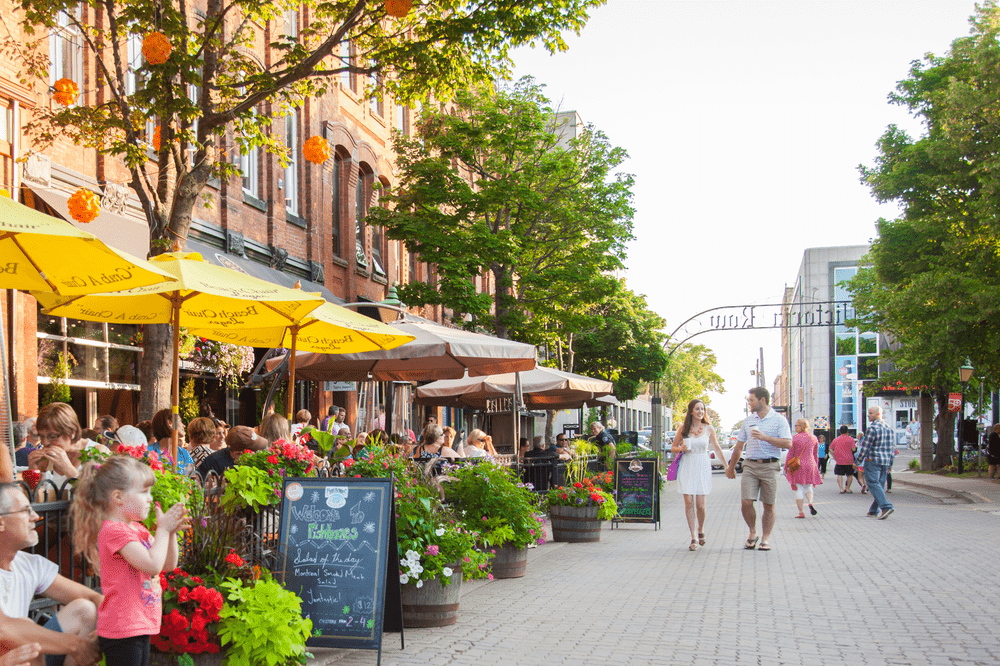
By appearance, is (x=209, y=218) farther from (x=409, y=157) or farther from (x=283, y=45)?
(x=409, y=157)

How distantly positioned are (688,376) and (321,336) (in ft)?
264

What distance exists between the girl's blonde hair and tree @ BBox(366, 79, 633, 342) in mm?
16658

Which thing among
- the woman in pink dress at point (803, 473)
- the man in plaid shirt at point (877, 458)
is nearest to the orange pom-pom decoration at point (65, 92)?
the woman in pink dress at point (803, 473)

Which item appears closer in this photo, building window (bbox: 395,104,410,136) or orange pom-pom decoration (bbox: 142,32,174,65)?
orange pom-pom decoration (bbox: 142,32,174,65)

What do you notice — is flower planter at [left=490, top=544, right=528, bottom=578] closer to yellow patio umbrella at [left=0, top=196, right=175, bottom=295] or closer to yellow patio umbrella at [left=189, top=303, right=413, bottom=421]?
yellow patio umbrella at [left=189, top=303, right=413, bottom=421]

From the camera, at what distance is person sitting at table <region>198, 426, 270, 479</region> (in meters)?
7.62

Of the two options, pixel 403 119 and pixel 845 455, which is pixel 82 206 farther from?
pixel 845 455

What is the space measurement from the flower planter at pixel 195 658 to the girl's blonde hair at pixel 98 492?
3.34 feet

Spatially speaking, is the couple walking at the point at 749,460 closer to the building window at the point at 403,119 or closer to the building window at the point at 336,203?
the building window at the point at 336,203

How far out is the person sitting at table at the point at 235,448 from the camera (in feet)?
25.0

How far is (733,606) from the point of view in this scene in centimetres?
780

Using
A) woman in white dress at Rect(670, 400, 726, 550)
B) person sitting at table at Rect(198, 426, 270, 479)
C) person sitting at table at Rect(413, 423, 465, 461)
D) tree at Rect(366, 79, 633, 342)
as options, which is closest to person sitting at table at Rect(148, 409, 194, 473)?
person sitting at table at Rect(198, 426, 270, 479)

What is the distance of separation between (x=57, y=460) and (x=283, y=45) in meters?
6.86

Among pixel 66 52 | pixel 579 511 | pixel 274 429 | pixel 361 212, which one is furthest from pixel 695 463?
pixel 361 212
